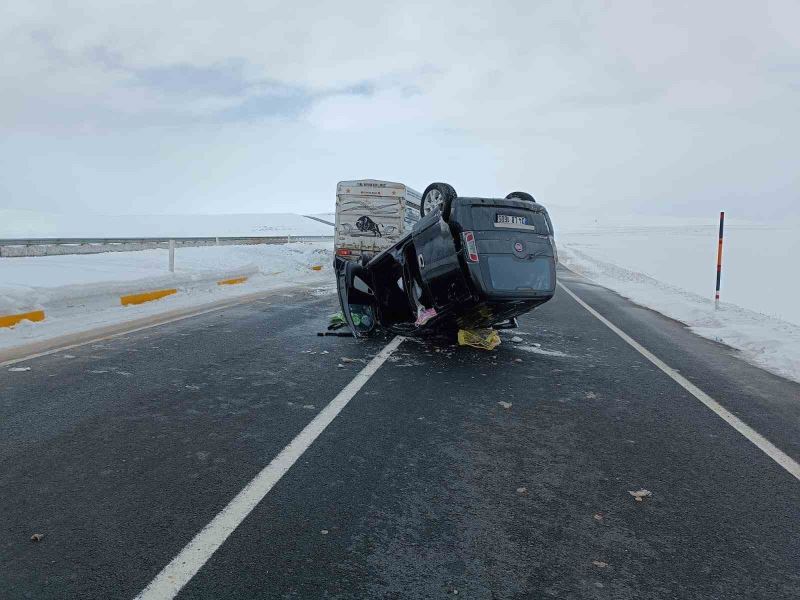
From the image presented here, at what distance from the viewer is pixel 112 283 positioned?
41.9ft

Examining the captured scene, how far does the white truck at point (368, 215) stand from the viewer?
20.0m

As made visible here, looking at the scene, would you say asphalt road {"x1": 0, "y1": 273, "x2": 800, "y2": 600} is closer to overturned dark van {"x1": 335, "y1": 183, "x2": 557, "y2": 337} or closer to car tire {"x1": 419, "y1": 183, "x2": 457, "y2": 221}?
overturned dark van {"x1": 335, "y1": 183, "x2": 557, "y2": 337}

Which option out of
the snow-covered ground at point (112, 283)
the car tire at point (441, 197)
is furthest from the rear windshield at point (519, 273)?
the snow-covered ground at point (112, 283)

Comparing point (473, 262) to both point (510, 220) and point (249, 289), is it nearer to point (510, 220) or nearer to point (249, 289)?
point (510, 220)

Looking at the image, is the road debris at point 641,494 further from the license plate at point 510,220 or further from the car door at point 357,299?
the car door at point 357,299

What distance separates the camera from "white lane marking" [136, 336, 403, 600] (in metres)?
2.64

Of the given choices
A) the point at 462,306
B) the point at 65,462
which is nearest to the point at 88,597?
the point at 65,462

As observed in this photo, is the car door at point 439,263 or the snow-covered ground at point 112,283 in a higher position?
the car door at point 439,263

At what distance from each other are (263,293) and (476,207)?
9389 millimetres

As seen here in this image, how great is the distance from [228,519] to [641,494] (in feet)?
8.70

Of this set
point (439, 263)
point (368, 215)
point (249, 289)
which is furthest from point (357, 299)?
point (368, 215)

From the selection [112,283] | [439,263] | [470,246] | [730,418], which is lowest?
[730,418]

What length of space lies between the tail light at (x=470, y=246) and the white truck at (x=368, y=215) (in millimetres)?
12721

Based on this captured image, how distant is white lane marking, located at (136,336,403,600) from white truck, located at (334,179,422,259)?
15.0 m
